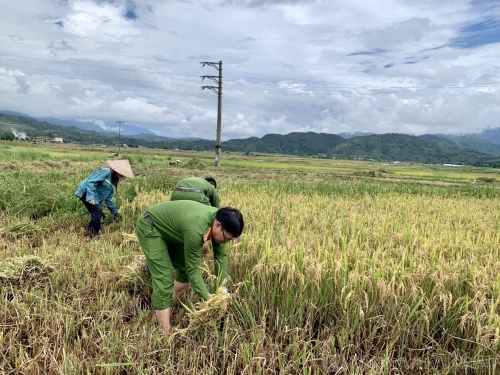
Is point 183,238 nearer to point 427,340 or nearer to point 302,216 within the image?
point 427,340

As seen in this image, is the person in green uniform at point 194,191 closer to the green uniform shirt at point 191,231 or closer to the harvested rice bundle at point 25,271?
the green uniform shirt at point 191,231

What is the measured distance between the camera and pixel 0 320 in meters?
2.89

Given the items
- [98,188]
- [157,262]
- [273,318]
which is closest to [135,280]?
[157,262]

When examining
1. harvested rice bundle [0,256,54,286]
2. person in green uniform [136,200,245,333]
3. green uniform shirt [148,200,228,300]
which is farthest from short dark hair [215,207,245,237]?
harvested rice bundle [0,256,54,286]

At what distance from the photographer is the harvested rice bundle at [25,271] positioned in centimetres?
341

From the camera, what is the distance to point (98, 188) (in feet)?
19.5

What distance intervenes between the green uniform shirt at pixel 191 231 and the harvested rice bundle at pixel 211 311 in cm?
18

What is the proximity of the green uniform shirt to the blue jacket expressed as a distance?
9.46 feet

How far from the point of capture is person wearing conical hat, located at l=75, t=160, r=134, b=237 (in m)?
5.70

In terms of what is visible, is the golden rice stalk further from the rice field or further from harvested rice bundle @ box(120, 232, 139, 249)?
harvested rice bundle @ box(120, 232, 139, 249)

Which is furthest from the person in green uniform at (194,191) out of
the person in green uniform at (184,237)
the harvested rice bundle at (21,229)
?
the harvested rice bundle at (21,229)

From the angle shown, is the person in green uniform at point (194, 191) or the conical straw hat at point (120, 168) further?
the conical straw hat at point (120, 168)

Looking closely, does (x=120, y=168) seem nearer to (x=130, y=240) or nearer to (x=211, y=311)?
(x=130, y=240)

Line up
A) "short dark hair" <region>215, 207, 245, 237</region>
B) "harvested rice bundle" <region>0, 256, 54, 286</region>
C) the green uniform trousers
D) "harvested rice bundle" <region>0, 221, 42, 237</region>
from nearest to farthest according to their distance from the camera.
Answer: "short dark hair" <region>215, 207, 245, 237</region>
the green uniform trousers
"harvested rice bundle" <region>0, 256, 54, 286</region>
"harvested rice bundle" <region>0, 221, 42, 237</region>
